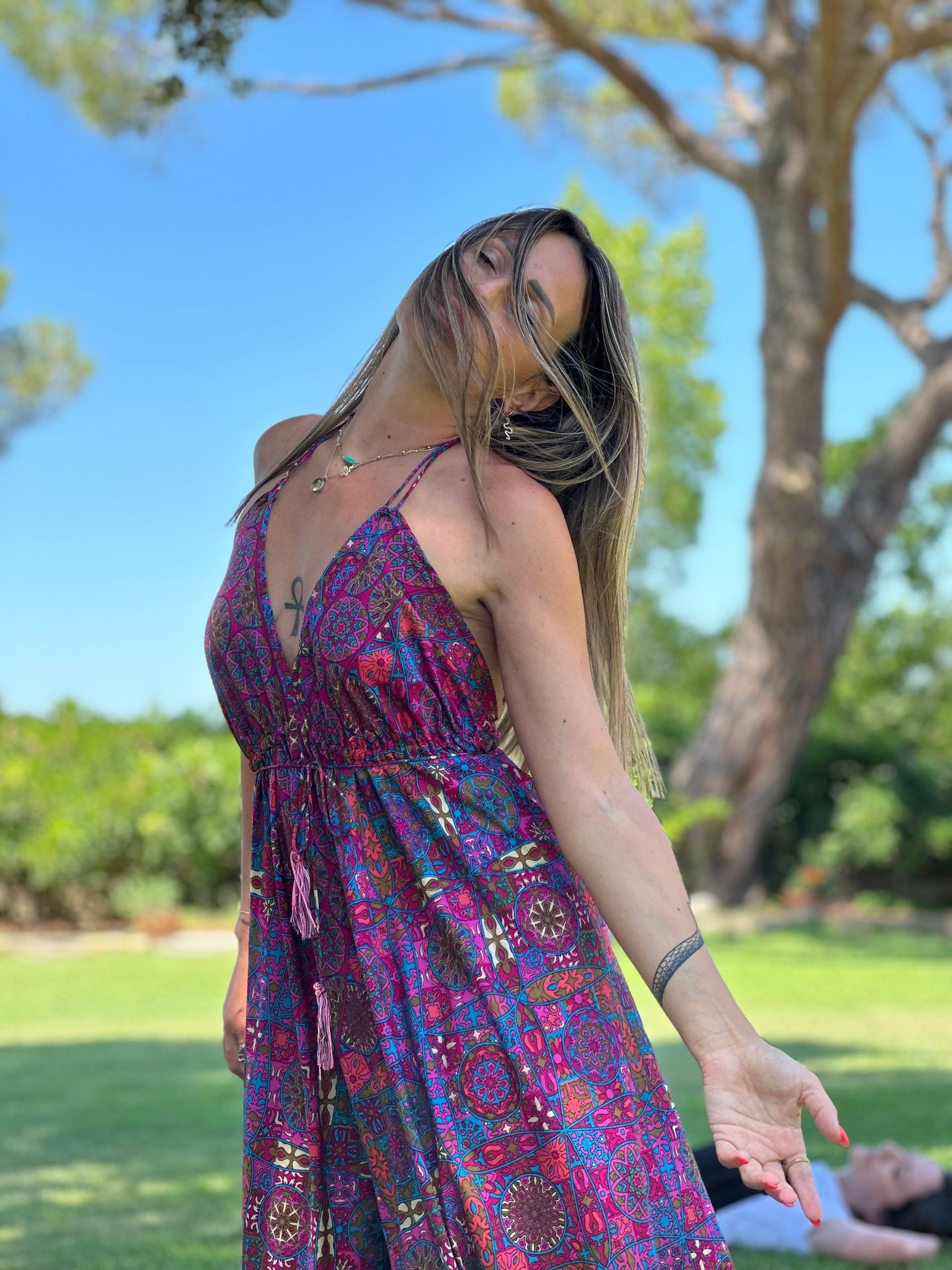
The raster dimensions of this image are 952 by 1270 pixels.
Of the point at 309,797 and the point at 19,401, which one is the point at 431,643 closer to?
the point at 309,797

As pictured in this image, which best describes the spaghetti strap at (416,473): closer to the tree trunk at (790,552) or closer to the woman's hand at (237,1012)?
the woman's hand at (237,1012)

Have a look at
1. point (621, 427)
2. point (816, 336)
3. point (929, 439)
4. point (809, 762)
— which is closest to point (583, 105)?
point (816, 336)

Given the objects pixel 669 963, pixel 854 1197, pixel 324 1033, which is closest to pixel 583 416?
pixel 669 963

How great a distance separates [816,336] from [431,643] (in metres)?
10.7

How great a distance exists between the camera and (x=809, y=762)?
565 inches

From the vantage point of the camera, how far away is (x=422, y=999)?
145 cm

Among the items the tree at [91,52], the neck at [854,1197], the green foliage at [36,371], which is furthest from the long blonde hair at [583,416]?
the green foliage at [36,371]

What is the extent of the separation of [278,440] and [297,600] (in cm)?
44

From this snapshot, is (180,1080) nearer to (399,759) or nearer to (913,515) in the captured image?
(399,759)

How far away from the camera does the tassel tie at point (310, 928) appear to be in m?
1.52

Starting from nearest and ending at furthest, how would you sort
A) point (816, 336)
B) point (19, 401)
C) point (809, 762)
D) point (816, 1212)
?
point (816, 1212)
point (816, 336)
point (809, 762)
point (19, 401)

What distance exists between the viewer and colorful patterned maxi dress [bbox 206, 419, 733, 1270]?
4.62 ft

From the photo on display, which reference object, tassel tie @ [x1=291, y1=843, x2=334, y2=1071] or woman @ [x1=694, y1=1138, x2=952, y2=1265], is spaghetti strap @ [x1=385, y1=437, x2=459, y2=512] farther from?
woman @ [x1=694, y1=1138, x2=952, y2=1265]

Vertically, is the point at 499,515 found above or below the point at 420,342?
below
